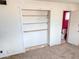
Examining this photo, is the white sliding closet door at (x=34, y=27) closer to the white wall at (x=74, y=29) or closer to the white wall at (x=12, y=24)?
the white wall at (x=12, y=24)

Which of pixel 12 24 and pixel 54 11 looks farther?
pixel 54 11

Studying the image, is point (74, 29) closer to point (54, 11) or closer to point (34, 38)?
point (54, 11)

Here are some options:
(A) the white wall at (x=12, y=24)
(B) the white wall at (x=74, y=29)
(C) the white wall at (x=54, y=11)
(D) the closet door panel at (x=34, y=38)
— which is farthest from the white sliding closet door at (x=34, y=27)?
(B) the white wall at (x=74, y=29)

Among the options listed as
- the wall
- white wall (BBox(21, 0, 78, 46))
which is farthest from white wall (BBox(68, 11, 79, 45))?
the wall

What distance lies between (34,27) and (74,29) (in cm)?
217

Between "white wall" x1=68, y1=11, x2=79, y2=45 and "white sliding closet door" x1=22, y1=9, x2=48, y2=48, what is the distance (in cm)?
145

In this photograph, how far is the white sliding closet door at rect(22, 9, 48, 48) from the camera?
13.1 feet

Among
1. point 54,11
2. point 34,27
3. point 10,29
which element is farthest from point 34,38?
point 54,11

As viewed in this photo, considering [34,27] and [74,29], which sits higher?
[34,27]

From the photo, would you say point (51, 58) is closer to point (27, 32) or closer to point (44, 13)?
point (27, 32)

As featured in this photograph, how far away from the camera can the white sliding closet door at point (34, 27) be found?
4.01 meters

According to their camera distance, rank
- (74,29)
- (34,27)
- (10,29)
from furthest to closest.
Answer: (74,29) < (34,27) < (10,29)

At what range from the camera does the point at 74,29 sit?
475 cm

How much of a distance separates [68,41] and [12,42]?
3274mm
